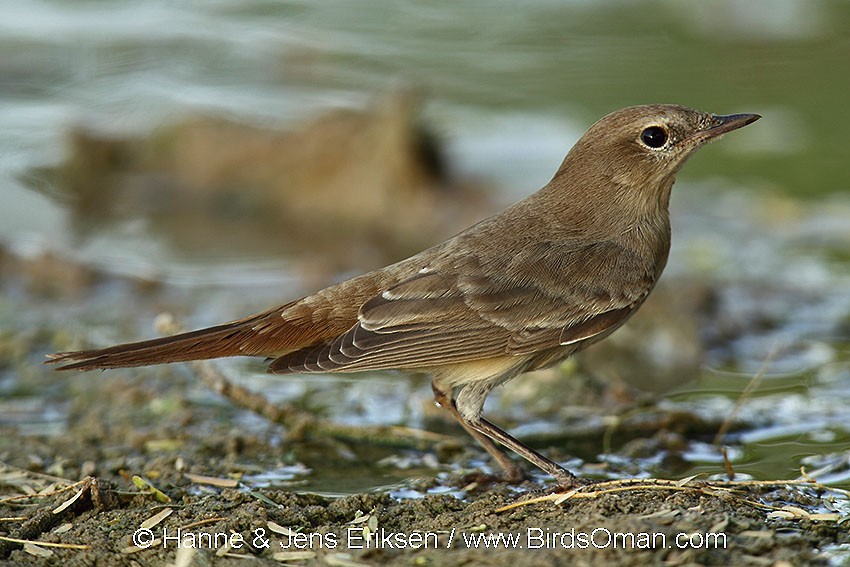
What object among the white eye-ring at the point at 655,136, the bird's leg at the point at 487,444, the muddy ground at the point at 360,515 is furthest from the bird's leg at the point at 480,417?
the white eye-ring at the point at 655,136

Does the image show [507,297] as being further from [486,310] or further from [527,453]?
[527,453]

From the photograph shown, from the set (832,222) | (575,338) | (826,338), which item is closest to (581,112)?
(832,222)

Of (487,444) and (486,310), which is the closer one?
(486,310)

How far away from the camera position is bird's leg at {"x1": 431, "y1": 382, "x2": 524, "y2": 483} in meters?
4.91

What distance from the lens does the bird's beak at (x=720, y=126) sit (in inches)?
204

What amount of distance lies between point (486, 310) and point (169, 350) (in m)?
1.31

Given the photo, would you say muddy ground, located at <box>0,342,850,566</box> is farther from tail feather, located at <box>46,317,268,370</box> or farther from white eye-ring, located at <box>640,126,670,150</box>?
white eye-ring, located at <box>640,126,670,150</box>

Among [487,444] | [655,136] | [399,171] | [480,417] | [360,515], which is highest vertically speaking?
[399,171]

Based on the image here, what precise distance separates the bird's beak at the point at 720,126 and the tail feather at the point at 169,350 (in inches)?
84.9

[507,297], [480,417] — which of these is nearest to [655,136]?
[507,297]

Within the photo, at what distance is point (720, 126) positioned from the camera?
17.0ft

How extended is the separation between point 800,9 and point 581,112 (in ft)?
16.9

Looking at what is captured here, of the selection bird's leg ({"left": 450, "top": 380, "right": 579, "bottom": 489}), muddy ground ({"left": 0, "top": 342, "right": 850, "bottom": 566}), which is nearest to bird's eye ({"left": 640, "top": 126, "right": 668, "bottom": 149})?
bird's leg ({"left": 450, "top": 380, "right": 579, "bottom": 489})

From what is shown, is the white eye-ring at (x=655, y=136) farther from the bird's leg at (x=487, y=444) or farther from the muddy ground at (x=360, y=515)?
the muddy ground at (x=360, y=515)
